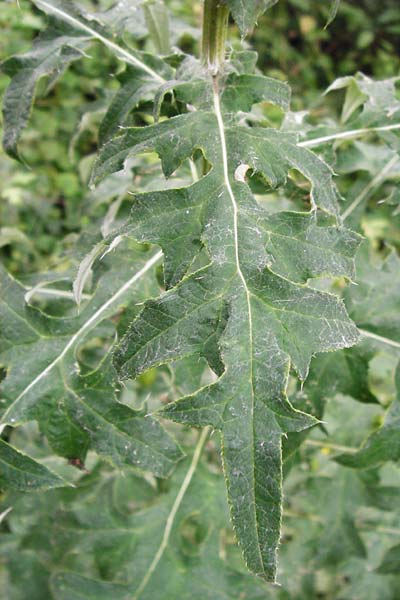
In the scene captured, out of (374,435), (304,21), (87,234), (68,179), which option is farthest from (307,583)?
(304,21)

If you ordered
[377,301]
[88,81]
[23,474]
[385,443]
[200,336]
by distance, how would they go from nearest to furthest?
1. [200,336]
2. [23,474]
3. [385,443]
4. [377,301]
5. [88,81]

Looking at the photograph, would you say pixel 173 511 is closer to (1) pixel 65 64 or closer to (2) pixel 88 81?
(1) pixel 65 64

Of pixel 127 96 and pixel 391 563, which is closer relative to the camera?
pixel 127 96

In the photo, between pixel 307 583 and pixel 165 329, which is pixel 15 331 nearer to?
pixel 165 329

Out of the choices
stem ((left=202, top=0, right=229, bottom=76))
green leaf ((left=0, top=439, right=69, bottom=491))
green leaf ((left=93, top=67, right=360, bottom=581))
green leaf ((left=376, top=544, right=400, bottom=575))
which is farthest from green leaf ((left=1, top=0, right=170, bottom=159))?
green leaf ((left=376, top=544, right=400, bottom=575))

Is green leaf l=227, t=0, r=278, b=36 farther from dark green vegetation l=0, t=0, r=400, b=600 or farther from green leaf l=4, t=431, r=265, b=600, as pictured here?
green leaf l=4, t=431, r=265, b=600

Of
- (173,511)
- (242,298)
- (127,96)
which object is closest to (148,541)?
(173,511)

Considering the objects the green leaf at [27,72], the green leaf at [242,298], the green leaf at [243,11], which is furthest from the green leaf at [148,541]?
the green leaf at [243,11]
